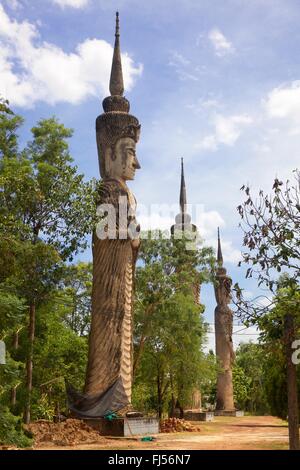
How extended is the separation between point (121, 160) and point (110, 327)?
5.49m

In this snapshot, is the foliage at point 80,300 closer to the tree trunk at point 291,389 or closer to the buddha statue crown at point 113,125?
the buddha statue crown at point 113,125

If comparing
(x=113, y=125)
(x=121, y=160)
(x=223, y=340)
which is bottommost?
(x=223, y=340)

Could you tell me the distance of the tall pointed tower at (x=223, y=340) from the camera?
119ft

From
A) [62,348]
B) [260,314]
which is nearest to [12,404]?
[62,348]

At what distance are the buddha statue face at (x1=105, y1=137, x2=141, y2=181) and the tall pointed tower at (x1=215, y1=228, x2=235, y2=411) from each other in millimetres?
18277

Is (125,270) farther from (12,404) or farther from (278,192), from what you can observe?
(278,192)

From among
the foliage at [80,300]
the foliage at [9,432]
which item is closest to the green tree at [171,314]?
the foliage at [80,300]

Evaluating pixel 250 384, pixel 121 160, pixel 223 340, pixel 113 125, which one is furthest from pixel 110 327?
pixel 250 384

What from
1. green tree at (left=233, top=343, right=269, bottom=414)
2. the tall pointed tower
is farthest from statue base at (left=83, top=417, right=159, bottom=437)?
green tree at (left=233, top=343, right=269, bottom=414)

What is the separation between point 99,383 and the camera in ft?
56.9

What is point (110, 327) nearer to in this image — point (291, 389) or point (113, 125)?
point (113, 125)

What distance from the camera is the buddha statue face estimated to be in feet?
62.8

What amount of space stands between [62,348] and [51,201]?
30.3 feet

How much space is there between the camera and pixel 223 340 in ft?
123
